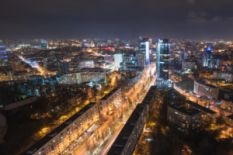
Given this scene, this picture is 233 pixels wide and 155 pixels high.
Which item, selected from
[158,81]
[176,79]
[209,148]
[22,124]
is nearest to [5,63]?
[22,124]

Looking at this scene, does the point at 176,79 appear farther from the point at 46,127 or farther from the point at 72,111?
the point at 46,127

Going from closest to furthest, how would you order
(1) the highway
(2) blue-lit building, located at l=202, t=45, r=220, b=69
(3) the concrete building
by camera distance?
(1) the highway → (3) the concrete building → (2) blue-lit building, located at l=202, t=45, r=220, b=69

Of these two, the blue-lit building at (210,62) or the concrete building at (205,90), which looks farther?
the blue-lit building at (210,62)

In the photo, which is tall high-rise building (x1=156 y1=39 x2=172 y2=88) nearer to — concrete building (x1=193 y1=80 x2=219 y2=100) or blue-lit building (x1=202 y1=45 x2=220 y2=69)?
concrete building (x1=193 y1=80 x2=219 y2=100)

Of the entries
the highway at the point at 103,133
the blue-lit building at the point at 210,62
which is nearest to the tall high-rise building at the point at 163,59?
the highway at the point at 103,133

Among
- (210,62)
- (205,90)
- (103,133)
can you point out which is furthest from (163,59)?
(103,133)

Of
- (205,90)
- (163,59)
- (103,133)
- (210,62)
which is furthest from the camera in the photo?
(210,62)

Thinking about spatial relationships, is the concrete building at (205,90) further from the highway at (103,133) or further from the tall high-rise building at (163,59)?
the highway at (103,133)

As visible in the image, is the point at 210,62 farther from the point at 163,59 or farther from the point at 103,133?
the point at 103,133

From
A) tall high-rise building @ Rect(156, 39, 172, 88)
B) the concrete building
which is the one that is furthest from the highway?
tall high-rise building @ Rect(156, 39, 172, 88)

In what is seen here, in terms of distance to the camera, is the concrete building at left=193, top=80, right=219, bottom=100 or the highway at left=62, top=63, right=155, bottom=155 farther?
the concrete building at left=193, top=80, right=219, bottom=100

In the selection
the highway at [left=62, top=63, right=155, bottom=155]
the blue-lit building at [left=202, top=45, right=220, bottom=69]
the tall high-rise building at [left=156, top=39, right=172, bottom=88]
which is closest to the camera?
the highway at [left=62, top=63, right=155, bottom=155]

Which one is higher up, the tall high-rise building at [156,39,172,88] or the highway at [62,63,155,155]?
the tall high-rise building at [156,39,172,88]
